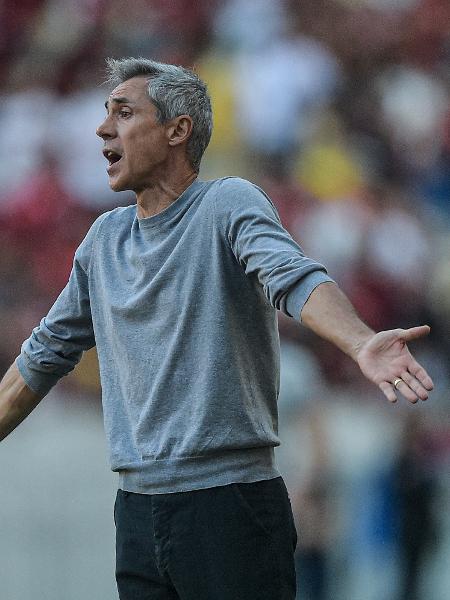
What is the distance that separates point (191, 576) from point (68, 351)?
28.4 inches

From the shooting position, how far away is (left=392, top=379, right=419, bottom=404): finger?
225 cm

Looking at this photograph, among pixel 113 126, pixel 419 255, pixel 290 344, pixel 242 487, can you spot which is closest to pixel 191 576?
pixel 242 487

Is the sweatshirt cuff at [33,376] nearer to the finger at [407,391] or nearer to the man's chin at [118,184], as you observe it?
the man's chin at [118,184]

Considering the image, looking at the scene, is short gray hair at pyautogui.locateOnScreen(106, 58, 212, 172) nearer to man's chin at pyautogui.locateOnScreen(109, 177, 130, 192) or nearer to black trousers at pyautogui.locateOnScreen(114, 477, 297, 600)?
man's chin at pyautogui.locateOnScreen(109, 177, 130, 192)

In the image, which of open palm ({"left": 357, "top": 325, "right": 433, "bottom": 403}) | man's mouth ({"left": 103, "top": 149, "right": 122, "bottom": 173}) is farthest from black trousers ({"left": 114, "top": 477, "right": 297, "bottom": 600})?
man's mouth ({"left": 103, "top": 149, "right": 122, "bottom": 173})

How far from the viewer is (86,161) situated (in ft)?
23.0

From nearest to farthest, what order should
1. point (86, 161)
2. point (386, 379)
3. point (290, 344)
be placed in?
point (386, 379)
point (290, 344)
point (86, 161)

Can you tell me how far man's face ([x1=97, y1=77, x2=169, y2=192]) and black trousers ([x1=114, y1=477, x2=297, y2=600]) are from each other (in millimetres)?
755

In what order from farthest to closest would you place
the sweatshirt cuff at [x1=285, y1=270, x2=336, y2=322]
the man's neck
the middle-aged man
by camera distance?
1. the man's neck
2. the middle-aged man
3. the sweatshirt cuff at [x1=285, y1=270, x2=336, y2=322]

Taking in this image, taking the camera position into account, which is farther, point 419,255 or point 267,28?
point 267,28

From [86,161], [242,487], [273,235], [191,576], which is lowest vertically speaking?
[191,576]

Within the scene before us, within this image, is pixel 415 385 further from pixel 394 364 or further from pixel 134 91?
pixel 134 91

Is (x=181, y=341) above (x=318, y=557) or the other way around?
above

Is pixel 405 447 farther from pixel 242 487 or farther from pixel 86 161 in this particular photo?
pixel 242 487
